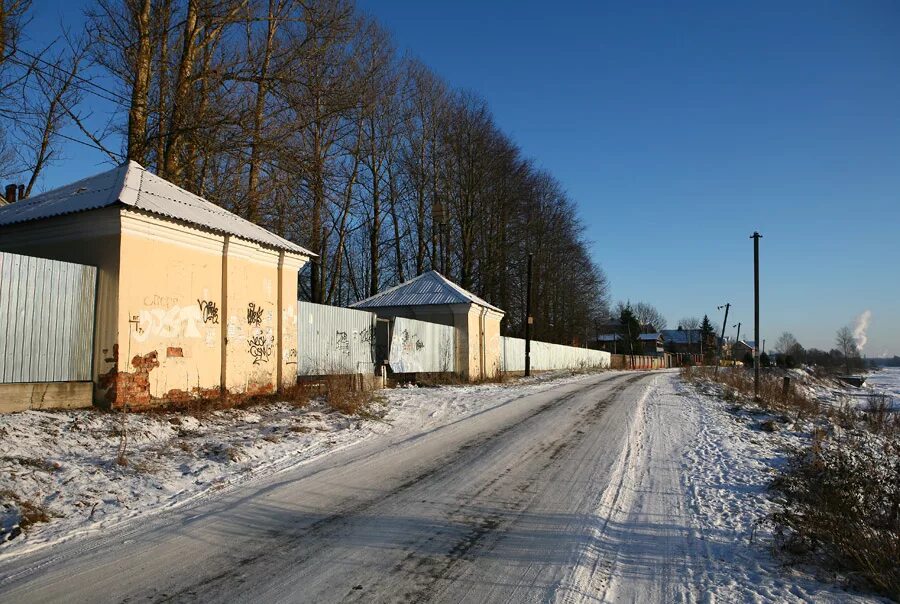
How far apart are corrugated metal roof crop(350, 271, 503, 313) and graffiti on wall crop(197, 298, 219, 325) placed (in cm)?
1419

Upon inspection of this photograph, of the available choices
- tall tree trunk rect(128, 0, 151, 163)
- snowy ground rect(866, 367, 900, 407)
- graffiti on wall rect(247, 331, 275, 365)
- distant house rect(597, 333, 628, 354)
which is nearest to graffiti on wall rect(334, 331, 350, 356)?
graffiti on wall rect(247, 331, 275, 365)

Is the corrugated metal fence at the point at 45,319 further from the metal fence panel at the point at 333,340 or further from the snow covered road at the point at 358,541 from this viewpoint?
the metal fence panel at the point at 333,340

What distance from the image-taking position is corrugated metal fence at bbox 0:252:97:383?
27.6 ft

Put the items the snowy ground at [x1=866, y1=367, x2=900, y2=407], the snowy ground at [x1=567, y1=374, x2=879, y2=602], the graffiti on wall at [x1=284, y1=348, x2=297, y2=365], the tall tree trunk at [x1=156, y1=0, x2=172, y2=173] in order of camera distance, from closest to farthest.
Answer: the snowy ground at [x1=567, y1=374, x2=879, y2=602]
the graffiti on wall at [x1=284, y1=348, x2=297, y2=365]
the tall tree trunk at [x1=156, y1=0, x2=172, y2=173]
the snowy ground at [x1=866, y1=367, x2=900, y2=407]

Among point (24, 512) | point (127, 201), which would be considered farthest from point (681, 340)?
point (24, 512)

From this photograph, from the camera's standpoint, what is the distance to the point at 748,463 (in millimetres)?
8742

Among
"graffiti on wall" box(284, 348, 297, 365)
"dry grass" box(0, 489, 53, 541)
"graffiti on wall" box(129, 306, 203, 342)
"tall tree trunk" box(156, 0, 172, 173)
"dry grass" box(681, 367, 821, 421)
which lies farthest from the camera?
"dry grass" box(681, 367, 821, 421)

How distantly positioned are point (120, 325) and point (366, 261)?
32.7 meters

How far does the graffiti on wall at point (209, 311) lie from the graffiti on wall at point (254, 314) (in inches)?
36.8

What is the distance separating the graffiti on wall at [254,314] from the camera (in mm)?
12562

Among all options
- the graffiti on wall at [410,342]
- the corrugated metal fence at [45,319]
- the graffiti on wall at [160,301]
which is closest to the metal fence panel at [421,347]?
the graffiti on wall at [410,342]

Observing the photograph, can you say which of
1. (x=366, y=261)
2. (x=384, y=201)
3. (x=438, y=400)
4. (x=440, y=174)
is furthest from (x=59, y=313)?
(x=366, y=261)

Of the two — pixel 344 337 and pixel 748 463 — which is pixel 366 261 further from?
pixel 748 463

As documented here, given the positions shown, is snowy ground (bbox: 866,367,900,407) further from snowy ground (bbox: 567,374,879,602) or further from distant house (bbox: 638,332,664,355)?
snowy ground (bbox: 567,374,879,602)
